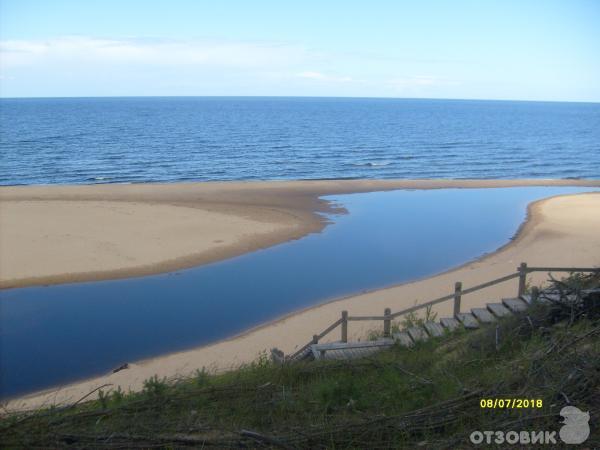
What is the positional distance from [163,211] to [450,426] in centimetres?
2582

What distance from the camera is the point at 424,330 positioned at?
10.9 metres

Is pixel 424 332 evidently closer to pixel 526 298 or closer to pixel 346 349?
pixel 346 349

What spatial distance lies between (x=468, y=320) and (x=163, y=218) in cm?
2056

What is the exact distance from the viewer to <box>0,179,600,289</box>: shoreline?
2112 cm

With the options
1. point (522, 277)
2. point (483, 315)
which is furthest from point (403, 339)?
point (522, 277)

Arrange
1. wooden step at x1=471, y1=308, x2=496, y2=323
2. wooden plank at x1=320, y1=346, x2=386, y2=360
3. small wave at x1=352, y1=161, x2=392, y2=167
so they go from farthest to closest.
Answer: small wave at x1=352, y1=161, x2=392, y2=167
wooden step at x1=471, y1=308, x2=496, y2=323
wooden plank at x1=320, y1=346, x2=386, y2=360

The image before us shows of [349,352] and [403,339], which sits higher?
[403,339]

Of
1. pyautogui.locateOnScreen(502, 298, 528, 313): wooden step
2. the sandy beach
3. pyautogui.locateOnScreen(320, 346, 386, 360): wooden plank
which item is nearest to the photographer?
pyautogui.locateOnScreen(320, 346, 386, 360): wooden plank

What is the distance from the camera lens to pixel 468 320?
1088cm

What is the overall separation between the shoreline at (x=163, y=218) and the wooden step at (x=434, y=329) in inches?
485

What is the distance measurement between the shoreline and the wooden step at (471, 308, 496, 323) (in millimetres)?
12869

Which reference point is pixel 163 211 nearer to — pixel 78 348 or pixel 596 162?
pixel 78 348

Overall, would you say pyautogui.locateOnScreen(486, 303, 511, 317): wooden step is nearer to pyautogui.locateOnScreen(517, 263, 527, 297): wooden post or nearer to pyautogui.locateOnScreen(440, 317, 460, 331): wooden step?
pyautogui.locateOnScreen(440, 317, 460, 331): wooden step
